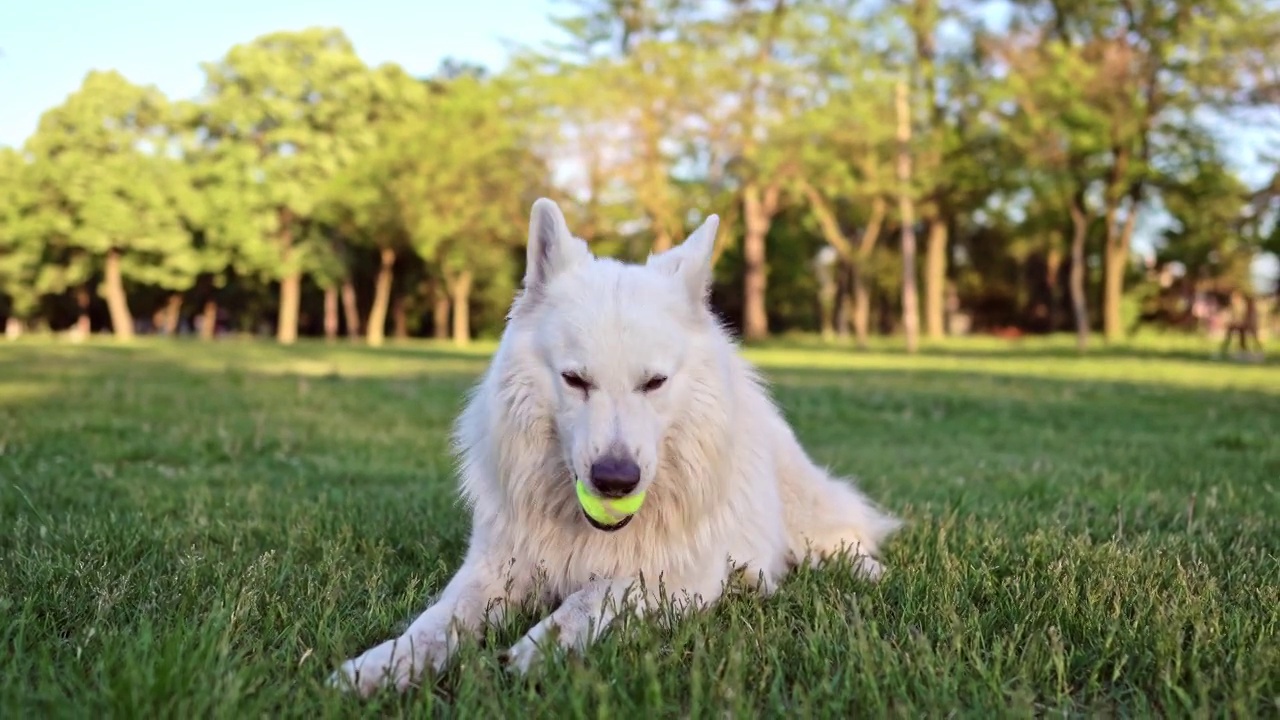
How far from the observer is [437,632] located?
8.64ft


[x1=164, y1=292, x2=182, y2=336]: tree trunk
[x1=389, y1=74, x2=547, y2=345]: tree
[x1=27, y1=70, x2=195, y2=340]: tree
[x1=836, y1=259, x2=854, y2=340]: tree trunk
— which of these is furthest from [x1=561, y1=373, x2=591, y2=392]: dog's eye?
[x1=164, y1=292, x2=182, y2=336]: tree trunk

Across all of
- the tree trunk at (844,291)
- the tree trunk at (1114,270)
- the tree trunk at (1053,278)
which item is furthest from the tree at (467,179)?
the tree trunk at (1053,278)

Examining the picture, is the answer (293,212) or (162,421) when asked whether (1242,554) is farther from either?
(293,212)

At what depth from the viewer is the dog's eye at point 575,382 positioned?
2.91 meters

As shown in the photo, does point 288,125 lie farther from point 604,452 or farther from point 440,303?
point 604,452

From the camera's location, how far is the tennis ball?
2.79 metres

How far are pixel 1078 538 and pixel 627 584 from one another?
212 centimetres

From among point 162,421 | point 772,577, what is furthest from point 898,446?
point 162,421

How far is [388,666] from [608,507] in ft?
2.58

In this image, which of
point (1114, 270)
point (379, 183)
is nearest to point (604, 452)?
point (1114, 270)

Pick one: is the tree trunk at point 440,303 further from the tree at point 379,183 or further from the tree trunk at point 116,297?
the tree trunk at point 116,297

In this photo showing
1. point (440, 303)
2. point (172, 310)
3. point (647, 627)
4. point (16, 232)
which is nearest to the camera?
point (647, 627)

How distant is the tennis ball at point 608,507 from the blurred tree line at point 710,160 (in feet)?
80.8

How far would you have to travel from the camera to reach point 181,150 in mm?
42156
